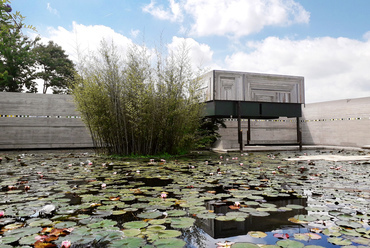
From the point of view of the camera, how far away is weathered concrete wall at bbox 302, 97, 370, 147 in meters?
8.07

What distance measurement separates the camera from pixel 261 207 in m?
1.50

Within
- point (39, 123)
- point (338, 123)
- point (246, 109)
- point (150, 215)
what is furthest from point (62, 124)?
point (338, 123)

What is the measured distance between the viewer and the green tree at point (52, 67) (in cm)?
1505

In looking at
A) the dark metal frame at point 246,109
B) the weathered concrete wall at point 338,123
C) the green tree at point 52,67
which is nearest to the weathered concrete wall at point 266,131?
the weathered concrete wall at point 338,123

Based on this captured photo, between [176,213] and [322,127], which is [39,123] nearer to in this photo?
[176,213]

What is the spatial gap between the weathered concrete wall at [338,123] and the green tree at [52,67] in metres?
13.5

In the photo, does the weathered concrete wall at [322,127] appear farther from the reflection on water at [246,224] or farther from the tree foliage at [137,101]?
the reflection on water at [246,224]

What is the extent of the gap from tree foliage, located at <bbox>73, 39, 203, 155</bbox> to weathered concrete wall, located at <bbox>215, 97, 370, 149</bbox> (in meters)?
2.72

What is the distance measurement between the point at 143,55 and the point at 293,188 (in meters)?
3.76

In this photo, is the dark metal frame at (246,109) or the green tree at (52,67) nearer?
the dark metal frame at (246,109)

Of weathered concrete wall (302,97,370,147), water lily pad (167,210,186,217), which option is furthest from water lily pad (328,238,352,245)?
weathered concrete wall (302,97,370,147)

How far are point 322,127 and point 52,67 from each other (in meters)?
15.7

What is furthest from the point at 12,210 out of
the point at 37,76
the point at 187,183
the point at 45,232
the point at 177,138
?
the point at 37,76

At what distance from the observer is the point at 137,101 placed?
173 inches
